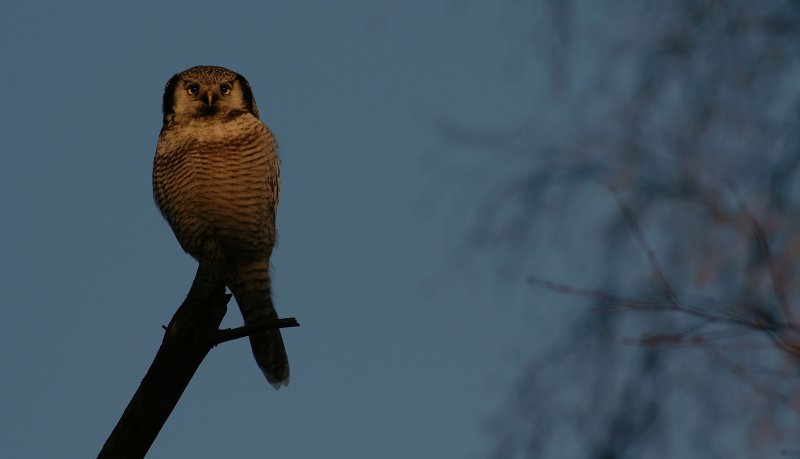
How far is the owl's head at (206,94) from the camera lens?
6.13 m

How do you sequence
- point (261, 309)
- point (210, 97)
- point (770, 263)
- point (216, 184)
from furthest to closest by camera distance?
1. point (261, 309)
2. point (210, 97)
3. point (216, 184)
4. point (770, 263)

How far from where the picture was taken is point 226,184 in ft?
18.8

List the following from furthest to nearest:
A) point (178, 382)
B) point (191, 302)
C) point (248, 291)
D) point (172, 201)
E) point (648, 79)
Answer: point (248, 291), point (172, 201), point (191, 302), point (178, 382), point (648, 79)

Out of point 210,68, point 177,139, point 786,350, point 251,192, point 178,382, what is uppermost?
point 210,68

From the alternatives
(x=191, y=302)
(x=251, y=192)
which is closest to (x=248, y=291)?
(x=251, y=192)

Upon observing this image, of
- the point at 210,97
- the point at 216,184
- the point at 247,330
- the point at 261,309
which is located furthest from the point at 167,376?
the point at 210,97

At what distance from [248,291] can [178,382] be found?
3092mm

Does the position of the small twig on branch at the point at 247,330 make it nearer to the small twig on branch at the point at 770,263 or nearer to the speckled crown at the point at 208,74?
the small twig on branch at the point at 770,263

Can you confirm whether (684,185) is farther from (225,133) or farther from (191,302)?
(225,133)

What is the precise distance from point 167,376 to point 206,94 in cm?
330

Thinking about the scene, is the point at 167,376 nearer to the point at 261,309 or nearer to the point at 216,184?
the point at 216,184

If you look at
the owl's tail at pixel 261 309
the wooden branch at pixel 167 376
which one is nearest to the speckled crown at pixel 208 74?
the owl's tail at pixel 261 309

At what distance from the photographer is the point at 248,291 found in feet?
20.5

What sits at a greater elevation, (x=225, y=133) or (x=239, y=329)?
(x=225, y=133)
